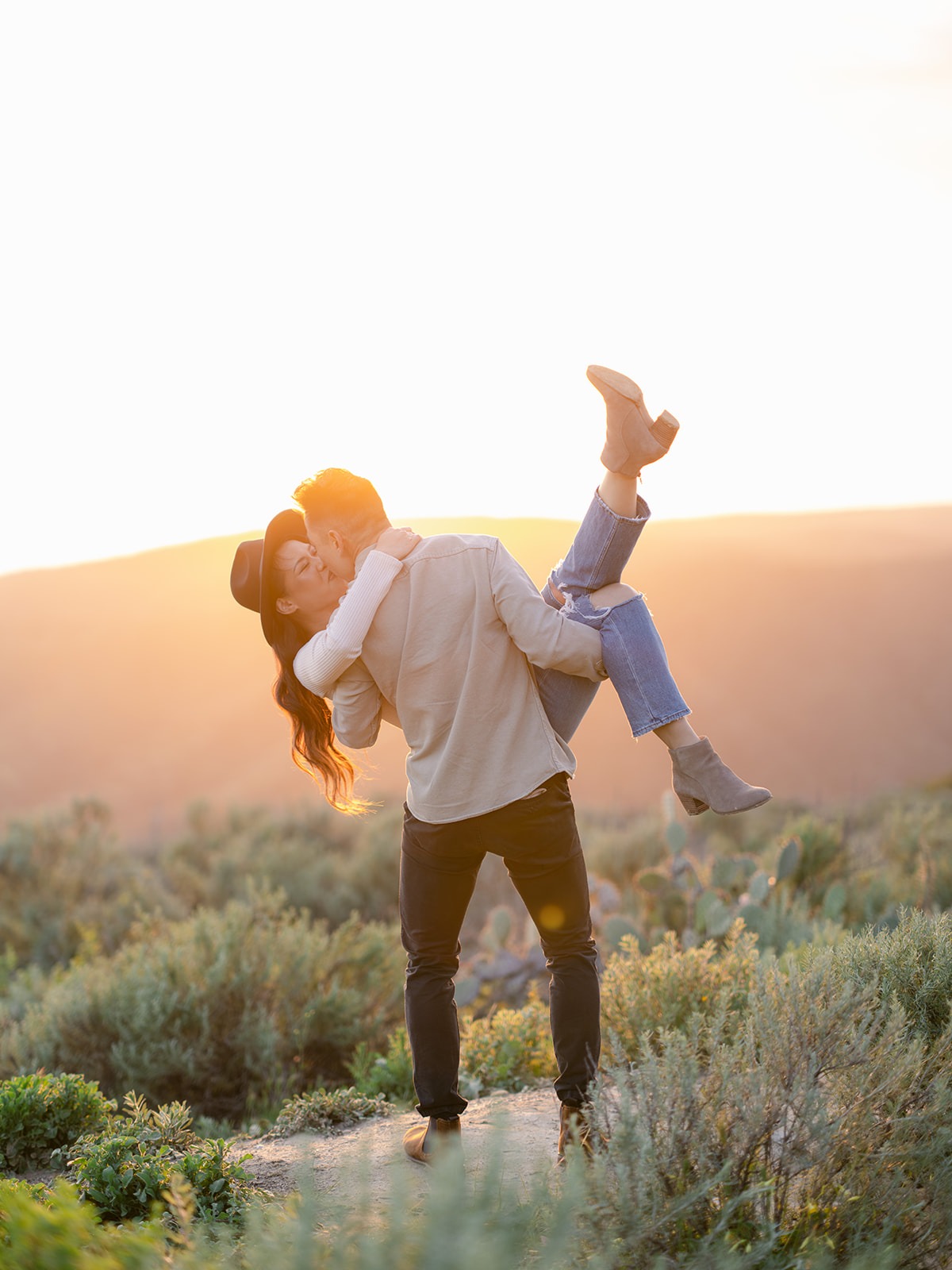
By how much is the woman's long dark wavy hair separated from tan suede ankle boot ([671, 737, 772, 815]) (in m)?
1.00

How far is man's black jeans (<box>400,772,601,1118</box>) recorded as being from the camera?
2.91 metres

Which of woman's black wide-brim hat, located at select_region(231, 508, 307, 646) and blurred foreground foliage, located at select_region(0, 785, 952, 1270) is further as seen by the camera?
woman's black wide-brim hat, located at select_region(231, 508, 307, 646)

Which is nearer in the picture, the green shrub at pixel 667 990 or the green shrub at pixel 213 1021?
the green shrub at pixel 667 990

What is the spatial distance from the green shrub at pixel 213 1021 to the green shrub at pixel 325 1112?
46.8 inches

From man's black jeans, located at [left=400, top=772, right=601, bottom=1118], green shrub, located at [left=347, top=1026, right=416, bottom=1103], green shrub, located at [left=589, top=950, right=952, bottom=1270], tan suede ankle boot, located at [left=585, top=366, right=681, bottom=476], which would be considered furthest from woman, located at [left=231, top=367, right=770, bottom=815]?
green shrub, located at [left=347, top=1026, right=416, bottom=1103]

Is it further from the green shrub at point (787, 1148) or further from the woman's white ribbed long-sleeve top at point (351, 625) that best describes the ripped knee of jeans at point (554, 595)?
the green shrub at point (787, 1148)

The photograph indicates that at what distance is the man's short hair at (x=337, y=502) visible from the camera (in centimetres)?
289

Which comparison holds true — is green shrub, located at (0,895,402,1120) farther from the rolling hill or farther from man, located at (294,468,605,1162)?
the rolling hill

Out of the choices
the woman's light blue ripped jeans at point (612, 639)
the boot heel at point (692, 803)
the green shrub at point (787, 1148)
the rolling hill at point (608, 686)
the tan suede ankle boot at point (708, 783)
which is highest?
the woman's light blue ripped jeans at point (612, 639)

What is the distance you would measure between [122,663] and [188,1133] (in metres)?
29.5

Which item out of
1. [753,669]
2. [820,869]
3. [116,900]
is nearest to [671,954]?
[820,869]

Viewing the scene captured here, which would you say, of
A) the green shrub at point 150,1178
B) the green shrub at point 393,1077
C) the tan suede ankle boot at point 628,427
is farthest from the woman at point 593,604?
the green shrub at point 393,1077

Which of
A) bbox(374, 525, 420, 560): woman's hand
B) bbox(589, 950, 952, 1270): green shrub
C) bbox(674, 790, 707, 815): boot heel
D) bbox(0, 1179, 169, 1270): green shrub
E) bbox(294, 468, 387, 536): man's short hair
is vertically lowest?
bbox(589, 950, 952, 1270): green shrub

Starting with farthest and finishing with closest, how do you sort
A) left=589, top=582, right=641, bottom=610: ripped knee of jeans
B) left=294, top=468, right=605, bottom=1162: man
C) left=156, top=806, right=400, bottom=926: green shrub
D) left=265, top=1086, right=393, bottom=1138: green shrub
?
1. left=156, top=806, right=400, bottom=926: green shrub
2. left=265, top=1086, right=393, bottom=1138: green shrub
3. left=589, top=582, right=641, bottom=610: ripped knee of jeans
4. left=294, top=468, right=605, bottom=1162: man
